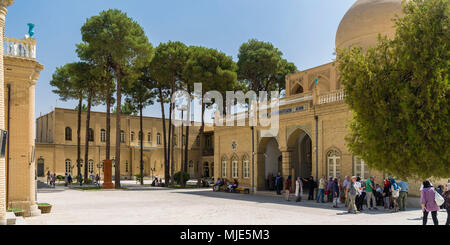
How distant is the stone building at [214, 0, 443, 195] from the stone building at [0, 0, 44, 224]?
13.1 metres

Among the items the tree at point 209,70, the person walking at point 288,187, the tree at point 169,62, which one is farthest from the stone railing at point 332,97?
the tree at point 169,62

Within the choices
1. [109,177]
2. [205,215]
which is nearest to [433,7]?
[205,215]

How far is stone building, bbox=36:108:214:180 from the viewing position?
48.5 m

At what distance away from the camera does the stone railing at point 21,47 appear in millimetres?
14469

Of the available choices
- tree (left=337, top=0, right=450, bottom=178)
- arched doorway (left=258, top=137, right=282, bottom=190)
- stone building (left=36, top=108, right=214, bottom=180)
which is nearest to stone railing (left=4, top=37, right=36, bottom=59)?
tree (left=337, top=0, right=450, bottom=178)

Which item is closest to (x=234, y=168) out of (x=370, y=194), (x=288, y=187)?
(x=288, y=187)

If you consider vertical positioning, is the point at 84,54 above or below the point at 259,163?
above

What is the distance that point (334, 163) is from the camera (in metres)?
20.9

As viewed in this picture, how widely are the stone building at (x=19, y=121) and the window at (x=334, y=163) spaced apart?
A: 1349 centimetres

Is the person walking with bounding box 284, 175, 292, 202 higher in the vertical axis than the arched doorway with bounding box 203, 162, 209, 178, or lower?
higher

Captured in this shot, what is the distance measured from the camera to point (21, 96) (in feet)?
48.0

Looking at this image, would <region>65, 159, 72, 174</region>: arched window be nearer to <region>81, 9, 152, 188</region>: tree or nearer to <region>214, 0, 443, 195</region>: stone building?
<region>81, 9, 152, 188</region>: tree
